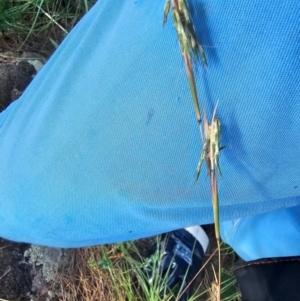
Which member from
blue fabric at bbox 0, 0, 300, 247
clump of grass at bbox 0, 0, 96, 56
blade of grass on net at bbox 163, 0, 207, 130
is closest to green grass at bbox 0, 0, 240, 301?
clump of grass at bbox 0, 0, 96, 56

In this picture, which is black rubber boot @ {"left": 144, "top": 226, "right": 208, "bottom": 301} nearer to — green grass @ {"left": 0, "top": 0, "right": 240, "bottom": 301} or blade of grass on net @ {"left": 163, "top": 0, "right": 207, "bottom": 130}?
green grass @ {"left": 0, "top": 0, "right": 240, "bottom": 301}

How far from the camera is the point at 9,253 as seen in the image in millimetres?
1081

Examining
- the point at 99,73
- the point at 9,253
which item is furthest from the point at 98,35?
the point at 9,253

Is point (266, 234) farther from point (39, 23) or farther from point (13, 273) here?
point (39, 23)

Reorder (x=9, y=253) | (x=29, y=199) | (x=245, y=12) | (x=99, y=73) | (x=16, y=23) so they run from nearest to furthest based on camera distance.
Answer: (x=245, y=12) → (x=99, y=73) → (x=29, y=199) → (x=9, y=253) → (x=16, y=23)

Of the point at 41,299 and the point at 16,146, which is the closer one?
the point at 16,146

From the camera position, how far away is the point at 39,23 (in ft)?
4.14

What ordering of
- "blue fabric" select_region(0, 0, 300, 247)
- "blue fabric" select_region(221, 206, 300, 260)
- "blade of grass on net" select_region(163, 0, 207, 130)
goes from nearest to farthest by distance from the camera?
"blade of grass on net" select_region(163, 0, 207, 130) < "blue fabric" select_region(0, 0, 300, 247) < "blue fabric" select_region(221, 206, 300, 260)

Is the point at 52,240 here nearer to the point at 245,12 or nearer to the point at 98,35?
the point at 98,35

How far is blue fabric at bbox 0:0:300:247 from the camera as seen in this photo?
52 centimetres

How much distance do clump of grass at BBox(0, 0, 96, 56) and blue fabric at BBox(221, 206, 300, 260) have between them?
0.66m

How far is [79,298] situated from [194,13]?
2.85 ft

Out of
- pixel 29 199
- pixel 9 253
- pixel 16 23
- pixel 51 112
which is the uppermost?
pixel 16 23

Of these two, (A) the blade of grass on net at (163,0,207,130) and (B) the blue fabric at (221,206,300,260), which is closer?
(A) the blade of grass on net at (163,0,207,130)
